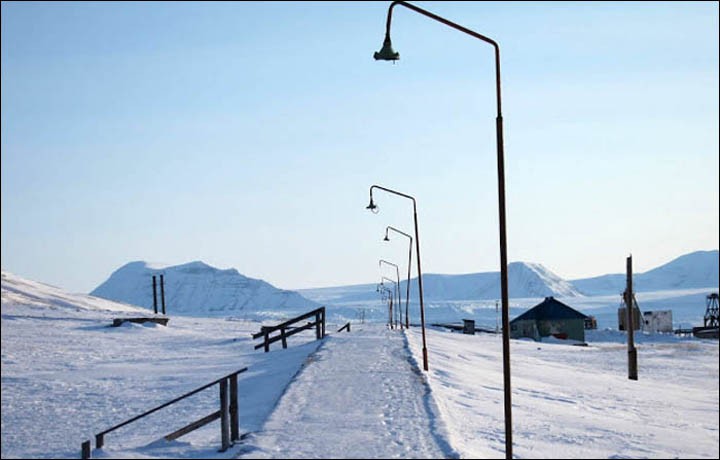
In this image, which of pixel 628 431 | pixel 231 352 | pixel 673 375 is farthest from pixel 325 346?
pixel 673 375

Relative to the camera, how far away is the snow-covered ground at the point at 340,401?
1575cm

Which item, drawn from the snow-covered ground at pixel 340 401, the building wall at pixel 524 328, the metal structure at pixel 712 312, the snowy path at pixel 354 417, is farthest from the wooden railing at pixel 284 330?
the metal structure at pixel 712 312

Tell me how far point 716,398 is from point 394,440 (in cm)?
2448

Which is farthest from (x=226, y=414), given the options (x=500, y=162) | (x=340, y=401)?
(x=500, y=162)

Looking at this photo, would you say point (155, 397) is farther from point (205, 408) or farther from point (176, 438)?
point (176, 438)

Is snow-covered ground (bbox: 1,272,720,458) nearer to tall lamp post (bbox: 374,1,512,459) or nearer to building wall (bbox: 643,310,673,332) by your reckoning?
tall lamp post (bbox: 374,1,512,459)

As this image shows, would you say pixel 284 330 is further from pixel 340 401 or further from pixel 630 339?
pixel 340 401

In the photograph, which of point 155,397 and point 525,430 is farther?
point 155,397

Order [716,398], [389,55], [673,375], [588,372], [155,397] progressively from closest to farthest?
[389,55] < [155,397] < [716,398] < [588,372] < [673,375]

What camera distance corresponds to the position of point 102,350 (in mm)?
39188

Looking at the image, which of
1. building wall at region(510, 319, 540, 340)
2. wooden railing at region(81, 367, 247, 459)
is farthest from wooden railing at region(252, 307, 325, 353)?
building wall at region(510, 319, 540, 340)

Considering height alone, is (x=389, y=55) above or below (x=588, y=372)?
above

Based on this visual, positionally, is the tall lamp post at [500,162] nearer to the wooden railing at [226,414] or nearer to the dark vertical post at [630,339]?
the wooden railing at [226,414]

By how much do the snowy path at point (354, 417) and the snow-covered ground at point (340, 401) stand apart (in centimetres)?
4
